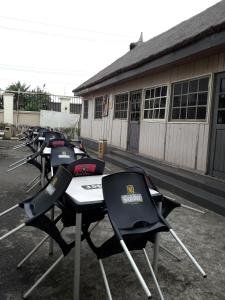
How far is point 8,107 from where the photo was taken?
17922 mm

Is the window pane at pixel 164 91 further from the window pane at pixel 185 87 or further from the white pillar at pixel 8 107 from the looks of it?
the white pillar at pixel 8 107

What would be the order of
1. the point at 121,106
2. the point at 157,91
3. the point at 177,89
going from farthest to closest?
the point at 121,106 → the point at 157,91 → the point at 177,89

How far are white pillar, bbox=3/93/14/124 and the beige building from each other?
8610 millimetres

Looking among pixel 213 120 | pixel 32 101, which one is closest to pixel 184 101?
pixel 213 120

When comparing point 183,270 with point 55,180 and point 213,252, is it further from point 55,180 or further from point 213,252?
point 55,180

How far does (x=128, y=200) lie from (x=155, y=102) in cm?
639

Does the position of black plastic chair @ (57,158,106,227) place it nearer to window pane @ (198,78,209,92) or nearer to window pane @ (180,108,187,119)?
window pane @ (198,78,209,92)

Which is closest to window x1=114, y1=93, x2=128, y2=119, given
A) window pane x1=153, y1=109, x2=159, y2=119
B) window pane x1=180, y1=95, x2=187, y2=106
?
window pane x1=153, y1=109, x2=159, y2=119

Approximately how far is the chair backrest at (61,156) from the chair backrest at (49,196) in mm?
1769

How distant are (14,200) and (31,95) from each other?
15.2m

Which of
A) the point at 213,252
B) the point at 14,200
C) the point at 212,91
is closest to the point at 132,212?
the point at 213,252

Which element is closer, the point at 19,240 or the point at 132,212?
the point at 132,212

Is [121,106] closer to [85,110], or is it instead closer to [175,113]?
[175,113]

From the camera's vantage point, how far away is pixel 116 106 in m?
11.7
